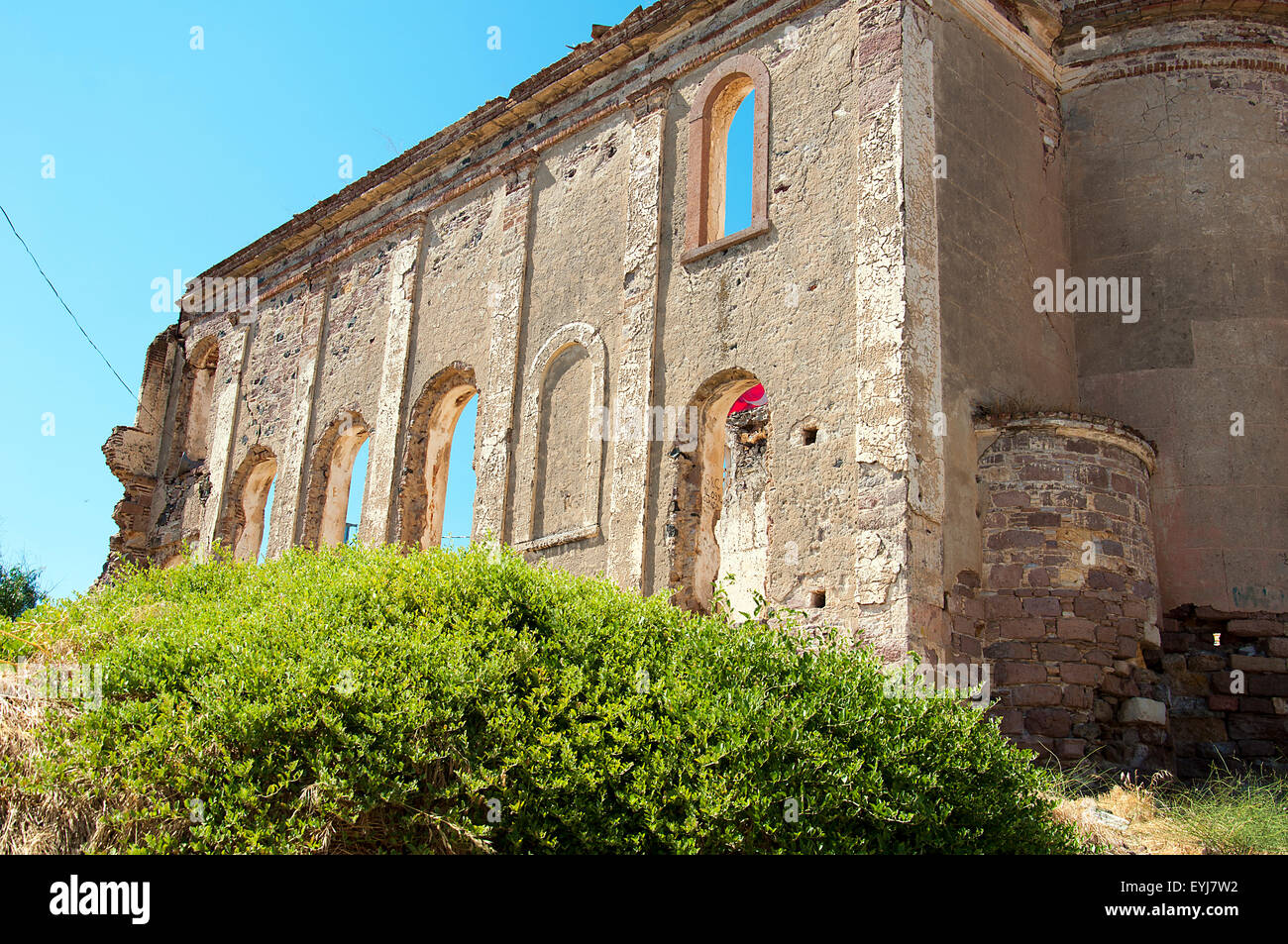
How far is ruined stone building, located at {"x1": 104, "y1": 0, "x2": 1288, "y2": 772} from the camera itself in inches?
398

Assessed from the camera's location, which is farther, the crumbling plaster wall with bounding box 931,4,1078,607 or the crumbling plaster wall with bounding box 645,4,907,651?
the crumbling plaster wall with bounding box 931,4,1078,607

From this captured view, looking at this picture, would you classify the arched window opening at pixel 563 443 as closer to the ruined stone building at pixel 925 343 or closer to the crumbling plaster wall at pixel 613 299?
the ruined stone building at pixel 925 343

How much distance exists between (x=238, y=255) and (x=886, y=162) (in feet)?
44.1

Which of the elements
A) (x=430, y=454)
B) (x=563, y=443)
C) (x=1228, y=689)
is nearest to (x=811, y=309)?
(x=563, y=443)

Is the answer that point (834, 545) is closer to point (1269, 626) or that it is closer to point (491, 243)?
point (1269, 626)

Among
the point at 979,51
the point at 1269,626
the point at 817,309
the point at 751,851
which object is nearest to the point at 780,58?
the point at 979,51

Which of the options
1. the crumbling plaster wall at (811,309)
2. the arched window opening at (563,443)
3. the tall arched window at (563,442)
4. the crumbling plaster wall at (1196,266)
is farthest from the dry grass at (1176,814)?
the arched window opening at (563,443)

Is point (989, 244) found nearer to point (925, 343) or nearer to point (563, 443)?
point (925, 343)

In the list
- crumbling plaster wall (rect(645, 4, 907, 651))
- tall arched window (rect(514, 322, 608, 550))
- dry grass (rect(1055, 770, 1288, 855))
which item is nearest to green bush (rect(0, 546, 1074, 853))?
dry grass (rect(1055, 770, 1288, 855))

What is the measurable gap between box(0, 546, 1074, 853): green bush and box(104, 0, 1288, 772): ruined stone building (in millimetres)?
2429

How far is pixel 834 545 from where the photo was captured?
10.1 m

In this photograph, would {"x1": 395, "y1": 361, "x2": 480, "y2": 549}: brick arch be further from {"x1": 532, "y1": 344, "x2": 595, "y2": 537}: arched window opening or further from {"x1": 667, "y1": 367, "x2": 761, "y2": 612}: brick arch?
{"x1": 667, "y1": 367, "x2": 761, "y2": 612}: brick arch

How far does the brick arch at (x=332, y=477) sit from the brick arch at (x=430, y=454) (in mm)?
1425

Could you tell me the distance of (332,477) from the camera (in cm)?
1722
